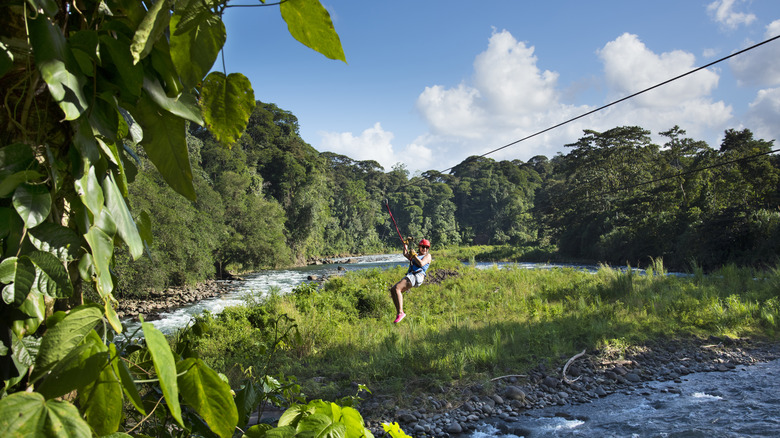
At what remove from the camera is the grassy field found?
5785 mm

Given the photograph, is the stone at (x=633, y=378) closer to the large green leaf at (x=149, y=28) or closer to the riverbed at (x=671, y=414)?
the riverbed at (x=671, y=414)

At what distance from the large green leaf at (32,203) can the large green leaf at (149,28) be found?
0.14m

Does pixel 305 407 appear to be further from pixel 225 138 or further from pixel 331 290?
pixel 331 290

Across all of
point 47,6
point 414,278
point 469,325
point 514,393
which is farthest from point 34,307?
point 469,325

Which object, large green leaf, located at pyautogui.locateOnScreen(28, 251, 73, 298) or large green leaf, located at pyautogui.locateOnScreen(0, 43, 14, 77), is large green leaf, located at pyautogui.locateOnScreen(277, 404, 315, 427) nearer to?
large green leaf, located at pyautogui.locateOnScreen(28, 251, 73, 298)

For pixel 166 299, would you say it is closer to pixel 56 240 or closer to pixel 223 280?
pixel 223 280

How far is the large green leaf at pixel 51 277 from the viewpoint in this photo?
36 centimetres

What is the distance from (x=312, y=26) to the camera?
458 mm

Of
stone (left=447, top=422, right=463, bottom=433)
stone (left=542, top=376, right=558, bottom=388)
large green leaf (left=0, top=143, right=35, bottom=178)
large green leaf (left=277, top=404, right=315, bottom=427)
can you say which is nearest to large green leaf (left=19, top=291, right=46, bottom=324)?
large green leaf (left=0, top=143, right=35, bottom=178)

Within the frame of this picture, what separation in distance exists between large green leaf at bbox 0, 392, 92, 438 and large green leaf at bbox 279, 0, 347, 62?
1.29 ft

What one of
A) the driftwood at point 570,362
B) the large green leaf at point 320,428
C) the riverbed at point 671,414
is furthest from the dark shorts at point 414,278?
the large green leaf at point 320,428

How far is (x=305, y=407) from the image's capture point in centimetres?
59

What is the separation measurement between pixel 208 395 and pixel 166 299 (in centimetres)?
1574

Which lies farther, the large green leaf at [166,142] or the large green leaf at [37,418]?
the large green leaf at [166,142]
